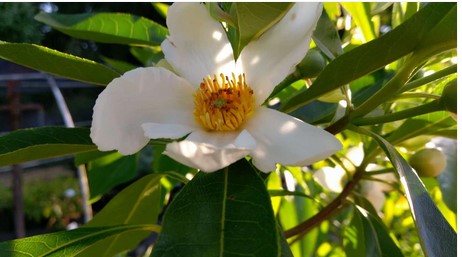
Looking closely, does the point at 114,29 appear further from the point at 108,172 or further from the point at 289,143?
the point at 289,143

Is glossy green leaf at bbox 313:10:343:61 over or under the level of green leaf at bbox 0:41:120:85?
under

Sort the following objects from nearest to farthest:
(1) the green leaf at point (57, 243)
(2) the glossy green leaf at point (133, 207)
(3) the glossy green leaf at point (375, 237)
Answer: (1) the green leaf at point (57, 243) → (3) the glossy green leaf at point (375, 237) → (2) the glossy green leaf at point (133, 207)

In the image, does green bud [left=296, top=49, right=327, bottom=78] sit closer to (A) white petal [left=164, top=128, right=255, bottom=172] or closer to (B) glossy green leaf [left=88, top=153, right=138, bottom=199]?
(A) white petal [left=164, top=128, right=255, bottom=172]

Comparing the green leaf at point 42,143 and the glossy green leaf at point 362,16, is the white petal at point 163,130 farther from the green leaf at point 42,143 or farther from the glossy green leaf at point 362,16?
the glossy green leaf at point 362,16

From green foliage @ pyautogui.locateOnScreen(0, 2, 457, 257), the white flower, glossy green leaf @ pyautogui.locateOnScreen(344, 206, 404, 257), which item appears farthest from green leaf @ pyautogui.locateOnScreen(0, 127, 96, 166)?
glossy green leaf @ pyautogui.locateOnScreen(344, 206, 404, 257)

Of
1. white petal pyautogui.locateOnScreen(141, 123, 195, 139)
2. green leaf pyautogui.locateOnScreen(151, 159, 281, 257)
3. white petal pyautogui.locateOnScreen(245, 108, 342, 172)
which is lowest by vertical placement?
green leaf pyautogui.locateOnScreen(151, 159, 281, 257)

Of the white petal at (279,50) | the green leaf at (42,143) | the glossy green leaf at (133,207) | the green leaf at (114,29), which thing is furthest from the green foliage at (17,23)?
the white petal at (279,50)

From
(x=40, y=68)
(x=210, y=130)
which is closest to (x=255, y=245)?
(x=210, y=130)

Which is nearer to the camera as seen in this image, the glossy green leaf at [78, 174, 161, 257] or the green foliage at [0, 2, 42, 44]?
the glossy green leaf at [78, 174, 161, 257]
